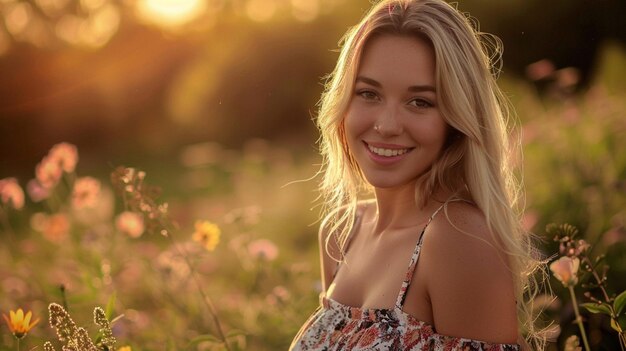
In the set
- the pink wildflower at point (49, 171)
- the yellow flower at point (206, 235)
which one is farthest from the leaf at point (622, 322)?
the pink wildflower at point (49, 171)

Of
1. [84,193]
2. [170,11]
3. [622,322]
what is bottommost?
[622,322]

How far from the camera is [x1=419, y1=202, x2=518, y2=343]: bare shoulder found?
6.44 ft

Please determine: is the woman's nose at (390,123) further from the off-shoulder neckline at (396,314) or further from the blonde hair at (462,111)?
the off-shoulder neckline at (396,314)

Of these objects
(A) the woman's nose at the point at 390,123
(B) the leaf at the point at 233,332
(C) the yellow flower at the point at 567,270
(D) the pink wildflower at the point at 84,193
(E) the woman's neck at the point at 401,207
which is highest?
(D) the pink wildflower at the point at 84,193

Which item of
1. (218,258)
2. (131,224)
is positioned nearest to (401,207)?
(131,224)

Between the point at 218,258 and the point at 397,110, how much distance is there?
13.0 feet

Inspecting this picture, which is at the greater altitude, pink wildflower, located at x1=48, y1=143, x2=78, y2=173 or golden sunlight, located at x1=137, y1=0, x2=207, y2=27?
golden sunlight, located at x1=137, y1=0, x2=207, y2=27

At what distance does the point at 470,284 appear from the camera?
1959 millimetres

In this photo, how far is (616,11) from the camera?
8734 mm

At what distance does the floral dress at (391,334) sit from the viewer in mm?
2029

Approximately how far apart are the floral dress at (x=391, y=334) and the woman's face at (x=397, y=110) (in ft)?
0.58

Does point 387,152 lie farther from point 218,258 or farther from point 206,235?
point 218,258

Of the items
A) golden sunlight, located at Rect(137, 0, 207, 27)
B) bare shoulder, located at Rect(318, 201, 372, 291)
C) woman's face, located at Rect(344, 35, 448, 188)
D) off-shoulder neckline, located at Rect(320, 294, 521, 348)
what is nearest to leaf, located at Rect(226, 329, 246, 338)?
bare shoulder, located at Rect(318, 201, 372, 291)

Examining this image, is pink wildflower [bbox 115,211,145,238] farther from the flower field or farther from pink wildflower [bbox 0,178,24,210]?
pink wildflower [bbox 0,178,24,210]
